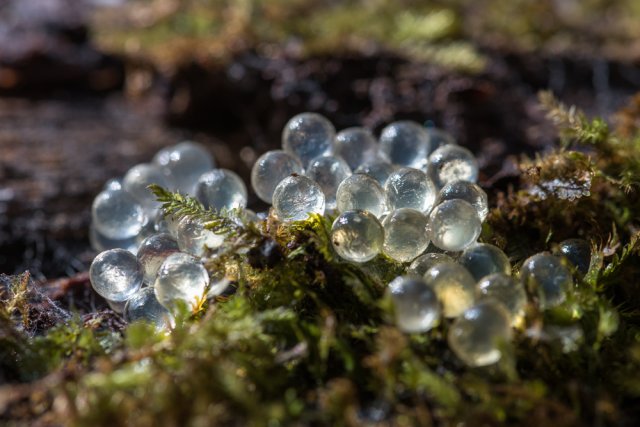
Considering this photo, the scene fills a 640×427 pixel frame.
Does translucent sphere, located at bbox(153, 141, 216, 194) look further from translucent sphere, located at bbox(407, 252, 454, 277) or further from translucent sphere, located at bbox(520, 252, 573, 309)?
translucent sphere, located at bbox(520, 252, 573, 309)

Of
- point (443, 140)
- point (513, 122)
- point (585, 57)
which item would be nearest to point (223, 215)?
point (443, 140)

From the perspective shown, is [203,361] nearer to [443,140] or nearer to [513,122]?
[443,140]

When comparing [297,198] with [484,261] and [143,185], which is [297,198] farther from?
[143,185]

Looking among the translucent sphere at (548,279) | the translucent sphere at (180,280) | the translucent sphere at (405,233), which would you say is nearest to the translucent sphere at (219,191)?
the translucent sphere at (180,280)

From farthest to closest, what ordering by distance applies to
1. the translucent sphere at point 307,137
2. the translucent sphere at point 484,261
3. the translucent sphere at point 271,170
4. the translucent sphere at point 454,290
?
1. the translucent sphere at point 307,137
2. the translucent sphere at point 271,170
3. the translucent sphere at point 484,261
4. the translucent sphere at point 454,290

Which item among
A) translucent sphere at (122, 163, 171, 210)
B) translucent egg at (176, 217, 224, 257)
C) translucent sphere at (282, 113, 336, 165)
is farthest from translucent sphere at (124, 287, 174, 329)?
translucent sphere at (282, 113, 336, 165)

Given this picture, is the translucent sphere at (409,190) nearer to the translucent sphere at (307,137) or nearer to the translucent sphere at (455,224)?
the translucent sphere at (455,224)
